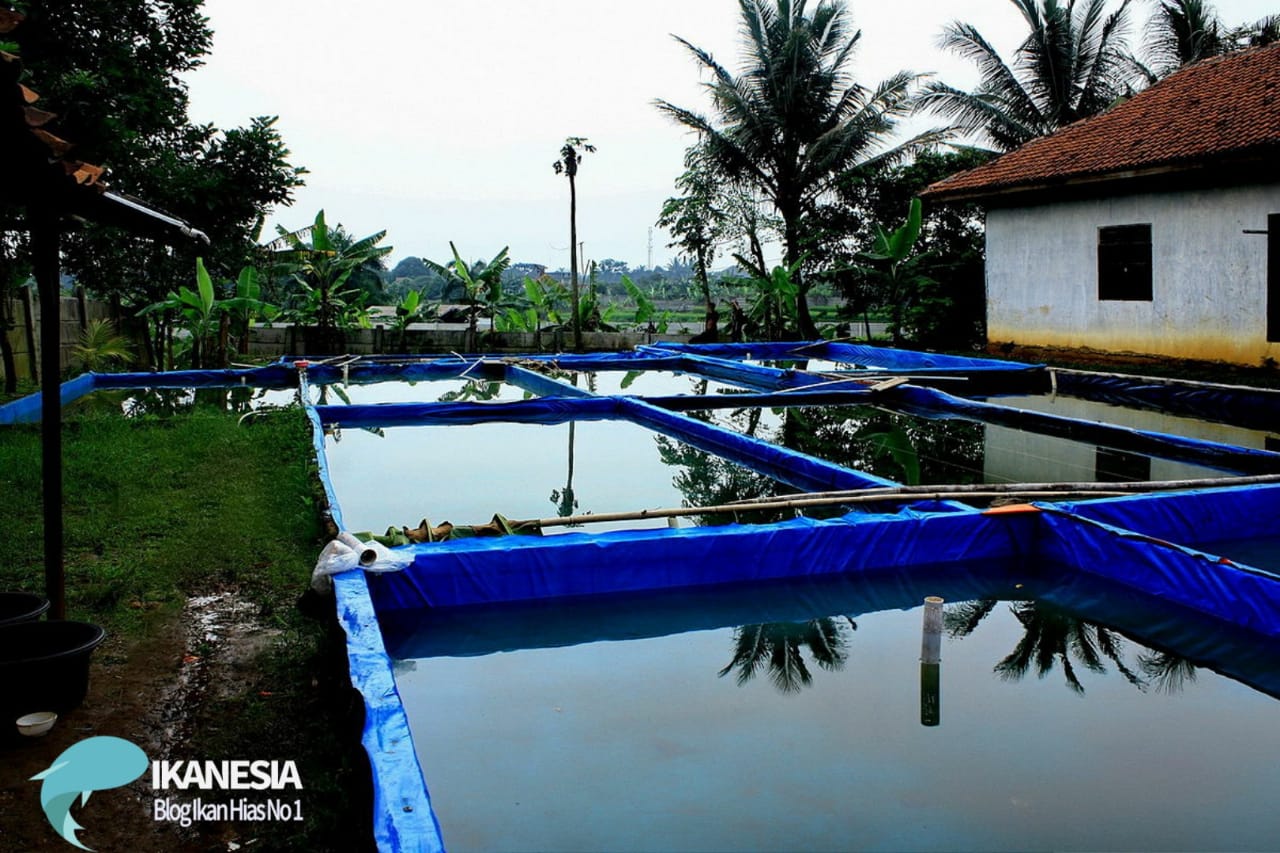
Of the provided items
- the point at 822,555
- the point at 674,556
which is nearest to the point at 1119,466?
the point at 822,555

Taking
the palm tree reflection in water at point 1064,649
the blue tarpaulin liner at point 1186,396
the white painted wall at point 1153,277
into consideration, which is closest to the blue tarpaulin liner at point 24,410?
the palm tree reflection in water at point 1064,649

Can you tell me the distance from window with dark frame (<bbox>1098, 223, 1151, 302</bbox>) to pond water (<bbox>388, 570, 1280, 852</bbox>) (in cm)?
803

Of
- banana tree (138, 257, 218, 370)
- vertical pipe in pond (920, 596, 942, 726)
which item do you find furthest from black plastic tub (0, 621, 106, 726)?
banana tree (138, 257, 218, 370)

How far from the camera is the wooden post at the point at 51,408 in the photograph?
2.86 meters

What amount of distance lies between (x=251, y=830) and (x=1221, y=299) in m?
10.2

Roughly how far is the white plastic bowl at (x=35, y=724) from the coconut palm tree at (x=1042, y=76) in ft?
55.7

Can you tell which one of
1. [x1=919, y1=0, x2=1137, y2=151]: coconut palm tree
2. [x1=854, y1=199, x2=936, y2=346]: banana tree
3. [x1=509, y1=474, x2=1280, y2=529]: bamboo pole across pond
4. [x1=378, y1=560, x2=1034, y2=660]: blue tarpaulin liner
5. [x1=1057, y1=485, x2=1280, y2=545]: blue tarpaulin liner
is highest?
[x1=919, y1=0, x2=1137, y2=151]: coconut palm tree

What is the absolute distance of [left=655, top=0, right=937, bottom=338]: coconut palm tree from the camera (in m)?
17.3

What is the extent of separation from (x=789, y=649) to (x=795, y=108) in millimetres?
15333

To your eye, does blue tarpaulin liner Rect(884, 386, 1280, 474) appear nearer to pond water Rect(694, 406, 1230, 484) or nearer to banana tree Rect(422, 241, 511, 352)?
pond water Rect(694, 406, 1230, 484)

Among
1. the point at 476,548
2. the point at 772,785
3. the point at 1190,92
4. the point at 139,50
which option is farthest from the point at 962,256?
the point at 772,785

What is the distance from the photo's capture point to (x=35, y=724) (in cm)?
244

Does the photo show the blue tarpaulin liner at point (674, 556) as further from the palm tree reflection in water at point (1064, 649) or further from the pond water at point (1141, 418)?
the pond water at point (1141, 418)

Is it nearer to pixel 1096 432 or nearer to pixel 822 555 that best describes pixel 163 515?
pixel 822 555
